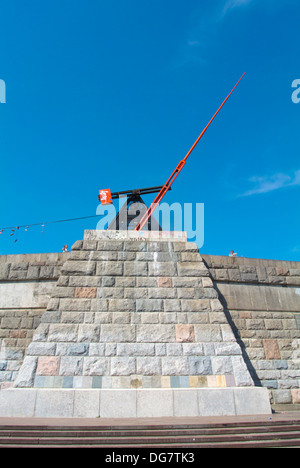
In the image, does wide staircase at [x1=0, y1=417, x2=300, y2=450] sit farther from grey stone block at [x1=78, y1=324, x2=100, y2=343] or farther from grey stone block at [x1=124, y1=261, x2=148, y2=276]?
grey stone block at [x1=124, y1=261, x2=148, y2=276]

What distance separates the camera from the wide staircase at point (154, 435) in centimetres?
472

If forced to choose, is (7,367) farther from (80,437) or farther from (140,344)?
(80,437)

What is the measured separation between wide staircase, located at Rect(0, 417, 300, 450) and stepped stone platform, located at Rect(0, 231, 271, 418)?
5.77 feet

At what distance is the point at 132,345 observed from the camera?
7.62 m

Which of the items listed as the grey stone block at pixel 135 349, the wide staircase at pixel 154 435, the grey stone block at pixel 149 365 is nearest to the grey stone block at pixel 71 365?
the grey stone block at pixel 135 349

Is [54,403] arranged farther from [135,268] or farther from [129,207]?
[129,207]

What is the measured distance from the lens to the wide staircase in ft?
15.5

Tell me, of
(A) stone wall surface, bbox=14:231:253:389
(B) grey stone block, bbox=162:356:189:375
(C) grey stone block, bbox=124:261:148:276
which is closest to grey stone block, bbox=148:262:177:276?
(A) stone wall surface, bbox=14:231:253:389

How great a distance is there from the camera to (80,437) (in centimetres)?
482

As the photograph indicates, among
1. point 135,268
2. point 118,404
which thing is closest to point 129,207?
point 135,268

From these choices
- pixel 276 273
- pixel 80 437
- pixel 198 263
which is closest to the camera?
pixel 80 437
